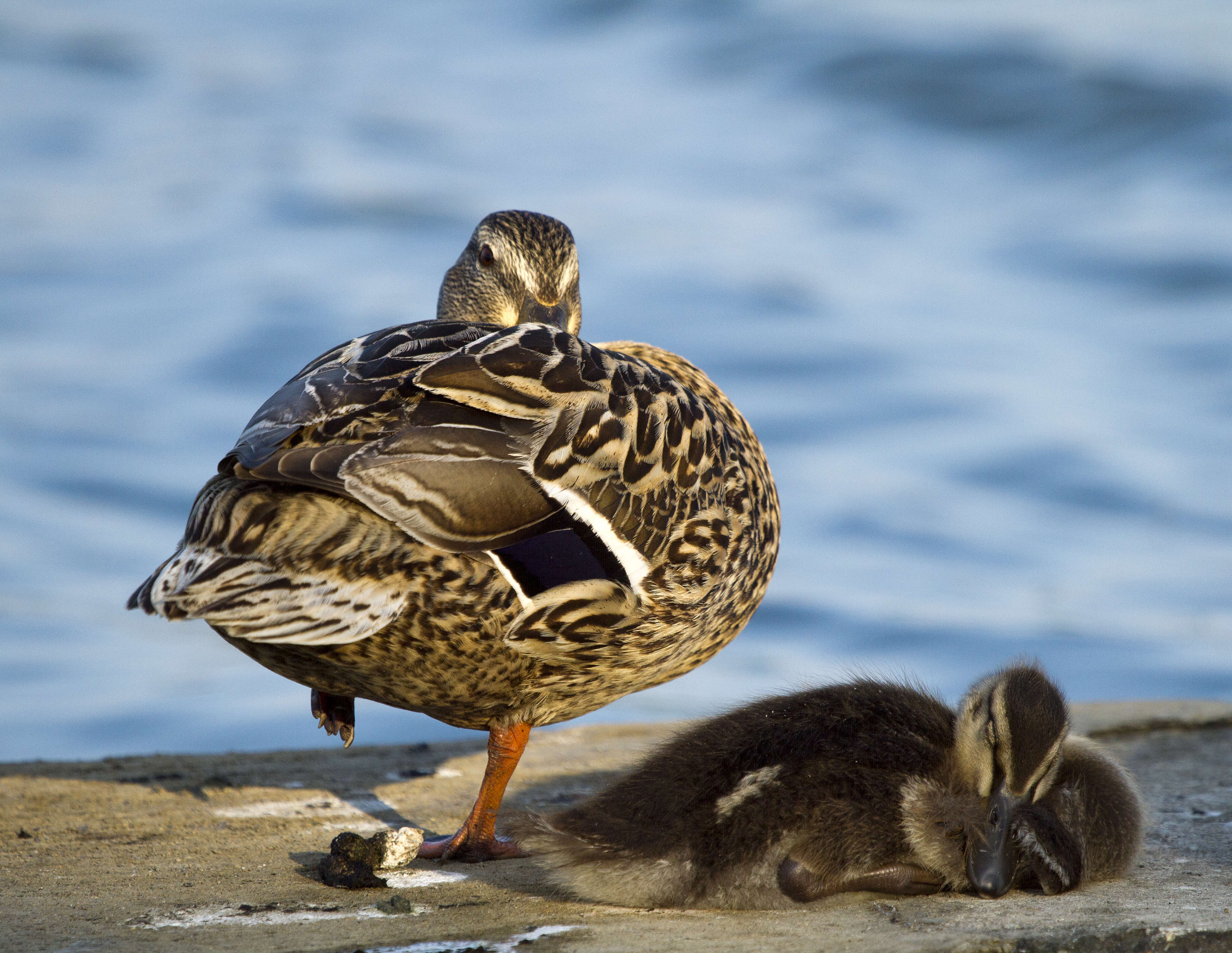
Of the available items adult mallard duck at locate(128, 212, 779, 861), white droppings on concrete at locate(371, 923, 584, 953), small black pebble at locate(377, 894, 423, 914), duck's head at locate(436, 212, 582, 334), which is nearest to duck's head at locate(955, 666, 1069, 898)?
adult mallard duck at locate(128, 212, 779, 861)

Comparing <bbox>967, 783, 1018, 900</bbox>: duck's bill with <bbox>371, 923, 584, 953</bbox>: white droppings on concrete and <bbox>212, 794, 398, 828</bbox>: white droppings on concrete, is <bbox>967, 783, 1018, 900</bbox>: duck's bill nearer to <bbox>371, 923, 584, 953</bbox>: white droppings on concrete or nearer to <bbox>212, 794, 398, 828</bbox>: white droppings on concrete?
<bbox>371, 923, 584, 953</bbox>: white droppings on concrete

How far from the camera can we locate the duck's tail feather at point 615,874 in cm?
312

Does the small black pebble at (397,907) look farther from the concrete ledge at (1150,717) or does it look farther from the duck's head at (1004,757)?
the concrete ledge at (1150,717)

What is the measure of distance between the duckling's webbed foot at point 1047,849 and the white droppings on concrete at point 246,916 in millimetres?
1312

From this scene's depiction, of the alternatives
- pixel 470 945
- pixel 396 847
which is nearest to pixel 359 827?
pixel 396 847

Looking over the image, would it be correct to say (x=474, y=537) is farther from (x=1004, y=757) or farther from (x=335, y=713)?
(x=1004, y=757)

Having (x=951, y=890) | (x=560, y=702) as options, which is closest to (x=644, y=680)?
(x=560, y=702)

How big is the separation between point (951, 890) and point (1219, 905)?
0.54m

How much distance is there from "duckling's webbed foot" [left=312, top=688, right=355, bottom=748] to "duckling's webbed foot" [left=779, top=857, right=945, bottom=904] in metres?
1.25

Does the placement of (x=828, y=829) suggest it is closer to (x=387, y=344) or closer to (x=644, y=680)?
(x=644, y=680)

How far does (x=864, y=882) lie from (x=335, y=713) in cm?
144

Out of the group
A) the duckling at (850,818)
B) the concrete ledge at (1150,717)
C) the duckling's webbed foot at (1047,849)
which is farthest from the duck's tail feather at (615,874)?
the concrete ledge at (1150,717)

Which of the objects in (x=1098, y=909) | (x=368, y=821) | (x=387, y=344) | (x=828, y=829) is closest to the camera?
(x=1098, y=909)

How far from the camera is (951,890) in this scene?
3.19m
